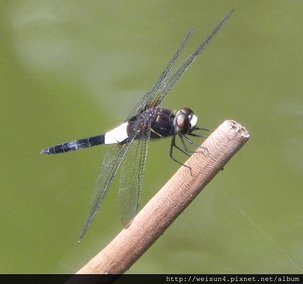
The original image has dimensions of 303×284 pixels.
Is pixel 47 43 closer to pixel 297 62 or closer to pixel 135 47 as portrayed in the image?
pixel 135 47

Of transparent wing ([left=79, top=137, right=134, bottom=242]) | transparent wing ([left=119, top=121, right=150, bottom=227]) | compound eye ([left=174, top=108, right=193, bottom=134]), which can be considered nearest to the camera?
transparent wing ([left=119, top=121, right=150, bottom=227])

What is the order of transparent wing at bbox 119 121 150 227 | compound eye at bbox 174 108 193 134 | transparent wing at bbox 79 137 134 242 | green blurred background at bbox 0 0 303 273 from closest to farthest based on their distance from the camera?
transparent wing at bbox 119 121 150 227 < transparent wing at bbox 79 137 134 242 < compound eye at bbox 174 108 193 134 < green blurred background at bbox 0 0 303 273

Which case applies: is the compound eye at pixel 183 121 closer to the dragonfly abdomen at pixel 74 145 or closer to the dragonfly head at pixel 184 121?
the dragonfly head at pixel 184 121

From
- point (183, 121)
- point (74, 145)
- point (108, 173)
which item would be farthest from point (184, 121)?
point (74, 145)

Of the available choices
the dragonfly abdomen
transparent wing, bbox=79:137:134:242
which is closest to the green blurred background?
the dragonfly abdomen

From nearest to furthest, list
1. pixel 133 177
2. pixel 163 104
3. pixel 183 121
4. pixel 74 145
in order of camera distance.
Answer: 1. pixel 133 177
2. pixel 183 121
3. pixel 74 145
4. pixel 163 104

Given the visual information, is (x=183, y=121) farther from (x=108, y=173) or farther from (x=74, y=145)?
(x=74, y=145)

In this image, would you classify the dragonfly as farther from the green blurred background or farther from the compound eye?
the green blurred background
